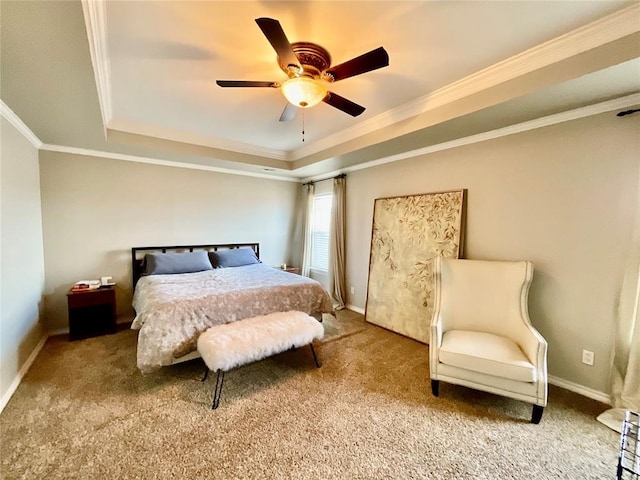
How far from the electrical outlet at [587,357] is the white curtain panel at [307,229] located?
13.0 ft

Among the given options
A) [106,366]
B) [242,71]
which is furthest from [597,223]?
[106,366]

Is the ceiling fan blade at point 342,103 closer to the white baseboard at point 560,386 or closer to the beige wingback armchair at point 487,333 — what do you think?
the beige wingback armchair at point 487,333

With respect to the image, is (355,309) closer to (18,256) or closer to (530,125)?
(530,125)

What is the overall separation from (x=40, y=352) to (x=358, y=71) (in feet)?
13.6

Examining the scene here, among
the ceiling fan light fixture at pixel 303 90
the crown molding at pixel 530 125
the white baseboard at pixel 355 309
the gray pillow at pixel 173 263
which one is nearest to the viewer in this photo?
the ceiling fan light fixture at pixel 303 90

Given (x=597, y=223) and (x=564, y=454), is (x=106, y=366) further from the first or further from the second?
(x=597, y=223)

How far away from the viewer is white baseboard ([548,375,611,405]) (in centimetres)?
220

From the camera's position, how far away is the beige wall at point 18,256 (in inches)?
86.0

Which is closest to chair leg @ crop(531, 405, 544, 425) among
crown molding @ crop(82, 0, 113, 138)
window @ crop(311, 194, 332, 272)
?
window @ crop(311, 194, 332, 272)

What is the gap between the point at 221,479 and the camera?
4.84 feet

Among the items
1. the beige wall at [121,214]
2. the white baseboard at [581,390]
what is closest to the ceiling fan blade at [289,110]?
the beige wall at [121,214]

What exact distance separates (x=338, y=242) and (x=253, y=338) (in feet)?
8.56

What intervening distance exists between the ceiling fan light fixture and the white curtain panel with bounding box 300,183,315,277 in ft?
10.8

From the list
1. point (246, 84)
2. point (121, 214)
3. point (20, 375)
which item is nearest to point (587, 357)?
point (246, 84)
